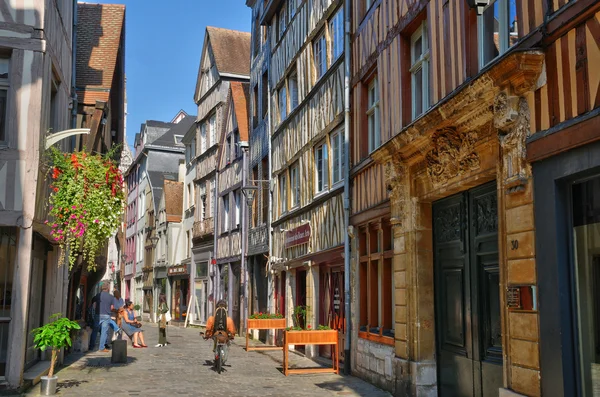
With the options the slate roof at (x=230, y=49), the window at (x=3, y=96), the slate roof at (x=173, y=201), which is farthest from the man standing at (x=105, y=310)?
the slate roof at (x=173, y=201)

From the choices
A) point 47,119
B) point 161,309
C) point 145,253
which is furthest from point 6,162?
point 145,253

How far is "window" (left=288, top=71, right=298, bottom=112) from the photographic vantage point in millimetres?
17234

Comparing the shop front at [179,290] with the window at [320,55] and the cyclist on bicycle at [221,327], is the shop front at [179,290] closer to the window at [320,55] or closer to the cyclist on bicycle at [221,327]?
the window at [320,55]

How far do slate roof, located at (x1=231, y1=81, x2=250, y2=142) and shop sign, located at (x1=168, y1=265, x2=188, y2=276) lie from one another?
9719 millimetres

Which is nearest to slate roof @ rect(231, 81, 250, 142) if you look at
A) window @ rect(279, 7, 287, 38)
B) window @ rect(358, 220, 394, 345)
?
window @ rect(279, 7, 287, 38)

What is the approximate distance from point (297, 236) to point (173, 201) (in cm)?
2004

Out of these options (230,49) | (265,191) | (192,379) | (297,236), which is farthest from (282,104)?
(230,49)

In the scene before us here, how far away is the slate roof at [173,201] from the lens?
113 feet

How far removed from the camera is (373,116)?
11.6m

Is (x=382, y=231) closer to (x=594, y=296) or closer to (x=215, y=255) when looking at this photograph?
(x=594, y=296)

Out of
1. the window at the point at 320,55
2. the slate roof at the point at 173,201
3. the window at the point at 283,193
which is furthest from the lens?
the slate roof at the point at 173,201

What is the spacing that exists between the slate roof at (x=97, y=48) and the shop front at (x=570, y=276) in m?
11.2

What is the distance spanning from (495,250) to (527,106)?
190 cm

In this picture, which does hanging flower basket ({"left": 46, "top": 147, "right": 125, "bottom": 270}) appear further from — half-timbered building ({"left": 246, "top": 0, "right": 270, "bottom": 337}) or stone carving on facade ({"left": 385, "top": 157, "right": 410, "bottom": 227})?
half-timbered building ({"left": 246, "top": 0, "right": 270, "bottom": 337})
